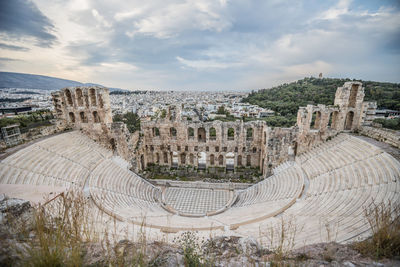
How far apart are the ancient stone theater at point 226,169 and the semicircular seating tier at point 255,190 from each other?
0.07 metres

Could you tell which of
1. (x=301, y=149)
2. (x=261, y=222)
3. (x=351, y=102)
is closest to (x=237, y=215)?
(x=261, y=222)

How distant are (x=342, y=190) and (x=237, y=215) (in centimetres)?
746

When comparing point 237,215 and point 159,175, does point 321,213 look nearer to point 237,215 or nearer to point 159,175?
point 237,215

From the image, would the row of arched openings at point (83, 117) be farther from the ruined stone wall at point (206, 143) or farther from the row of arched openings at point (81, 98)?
the ruined stone wall at point (206, 143)

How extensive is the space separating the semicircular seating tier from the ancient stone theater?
73 mm

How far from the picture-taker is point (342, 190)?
1221 centimetres

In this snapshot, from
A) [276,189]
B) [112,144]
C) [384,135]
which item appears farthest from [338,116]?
[112,144]

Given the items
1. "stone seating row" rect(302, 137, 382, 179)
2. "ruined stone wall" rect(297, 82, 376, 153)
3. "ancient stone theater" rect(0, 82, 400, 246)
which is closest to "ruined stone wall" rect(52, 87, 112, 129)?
"ancient stone theater" rect(0, 82, 400, 246)

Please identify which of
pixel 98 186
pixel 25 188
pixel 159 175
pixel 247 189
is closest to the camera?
pixel 25 188

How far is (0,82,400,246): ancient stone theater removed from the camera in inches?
423

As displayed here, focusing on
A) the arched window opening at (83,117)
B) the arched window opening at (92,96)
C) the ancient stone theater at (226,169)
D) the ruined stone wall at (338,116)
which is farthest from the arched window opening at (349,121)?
the arched window opening at (83,117)

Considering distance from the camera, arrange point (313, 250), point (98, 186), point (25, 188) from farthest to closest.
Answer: point (98, 186), point (25, 188), point (313, 250)

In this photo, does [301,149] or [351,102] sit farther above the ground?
[351,102]

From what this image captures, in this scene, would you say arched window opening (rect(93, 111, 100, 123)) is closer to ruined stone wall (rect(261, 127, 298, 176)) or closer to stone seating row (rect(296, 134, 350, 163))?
ruined stone wall (rect(261, 127, 298, 176))
